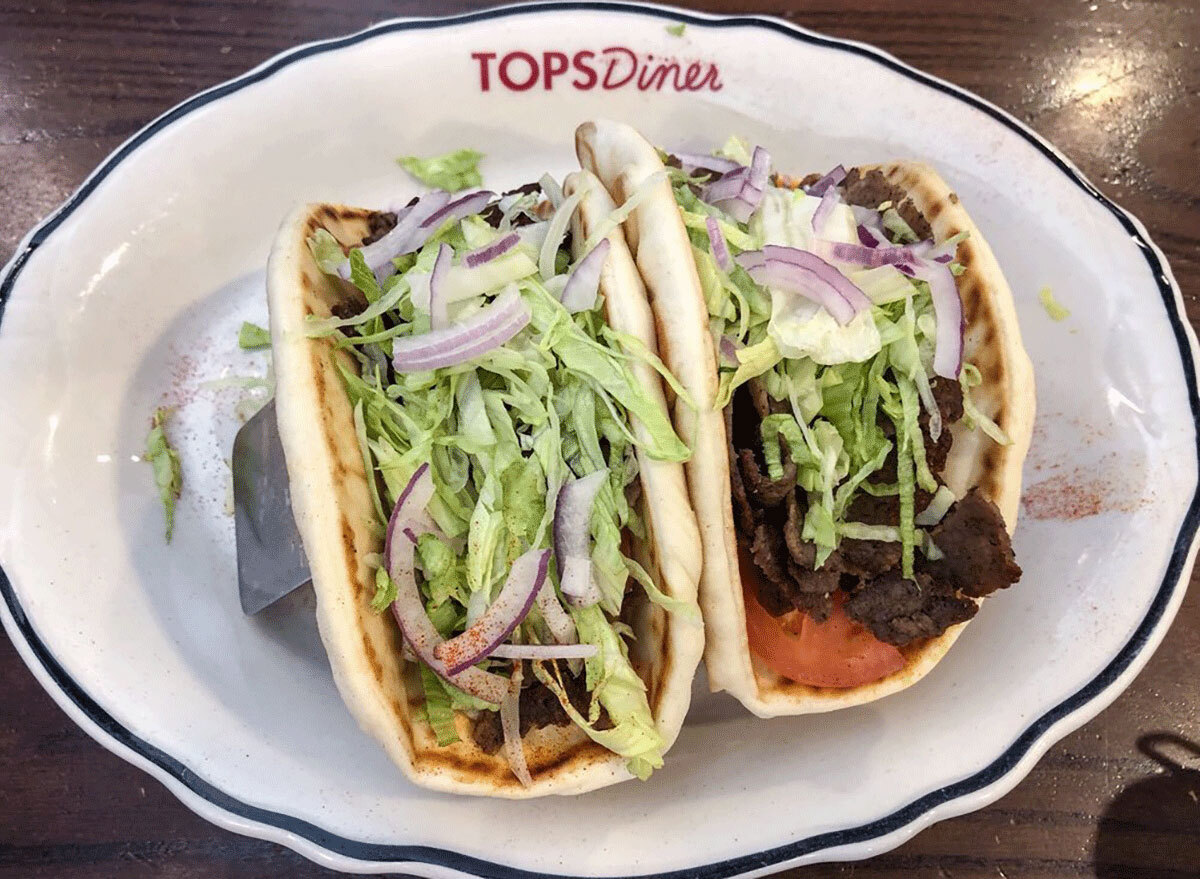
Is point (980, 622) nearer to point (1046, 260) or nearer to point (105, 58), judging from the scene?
point (1046, 260)

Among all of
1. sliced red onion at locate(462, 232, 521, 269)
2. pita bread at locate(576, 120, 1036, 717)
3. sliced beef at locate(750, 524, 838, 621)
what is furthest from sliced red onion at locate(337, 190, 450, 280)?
sliced beef at locate(750, 524, 838, 621)

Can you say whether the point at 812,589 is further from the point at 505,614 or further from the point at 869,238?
the point at 869,238

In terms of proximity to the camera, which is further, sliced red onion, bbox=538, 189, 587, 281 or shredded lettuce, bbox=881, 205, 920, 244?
shredded lettuce, bbox=881, 205, 920, 244

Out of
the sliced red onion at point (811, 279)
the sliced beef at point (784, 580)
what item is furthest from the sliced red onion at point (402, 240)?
the sliced beef at point (784, 580)

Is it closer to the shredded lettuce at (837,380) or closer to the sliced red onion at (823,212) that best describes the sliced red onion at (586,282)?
the shredded lettuce at (837,380)

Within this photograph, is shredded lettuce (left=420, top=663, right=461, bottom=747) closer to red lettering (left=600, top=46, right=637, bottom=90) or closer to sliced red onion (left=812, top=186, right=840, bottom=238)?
sliced red onion (left=812, top=186, right=840, bottom=238)

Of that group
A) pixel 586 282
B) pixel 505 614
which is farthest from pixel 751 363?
pixel 505 614

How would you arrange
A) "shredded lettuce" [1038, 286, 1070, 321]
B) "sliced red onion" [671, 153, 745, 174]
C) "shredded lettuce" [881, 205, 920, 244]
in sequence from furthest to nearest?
"shredded lettuce" [1038, 286, 1070, 321]
"sliced red onion" [671, 153, 745, 174]
"shredded lettuce" [881, 205, 920, 244]
